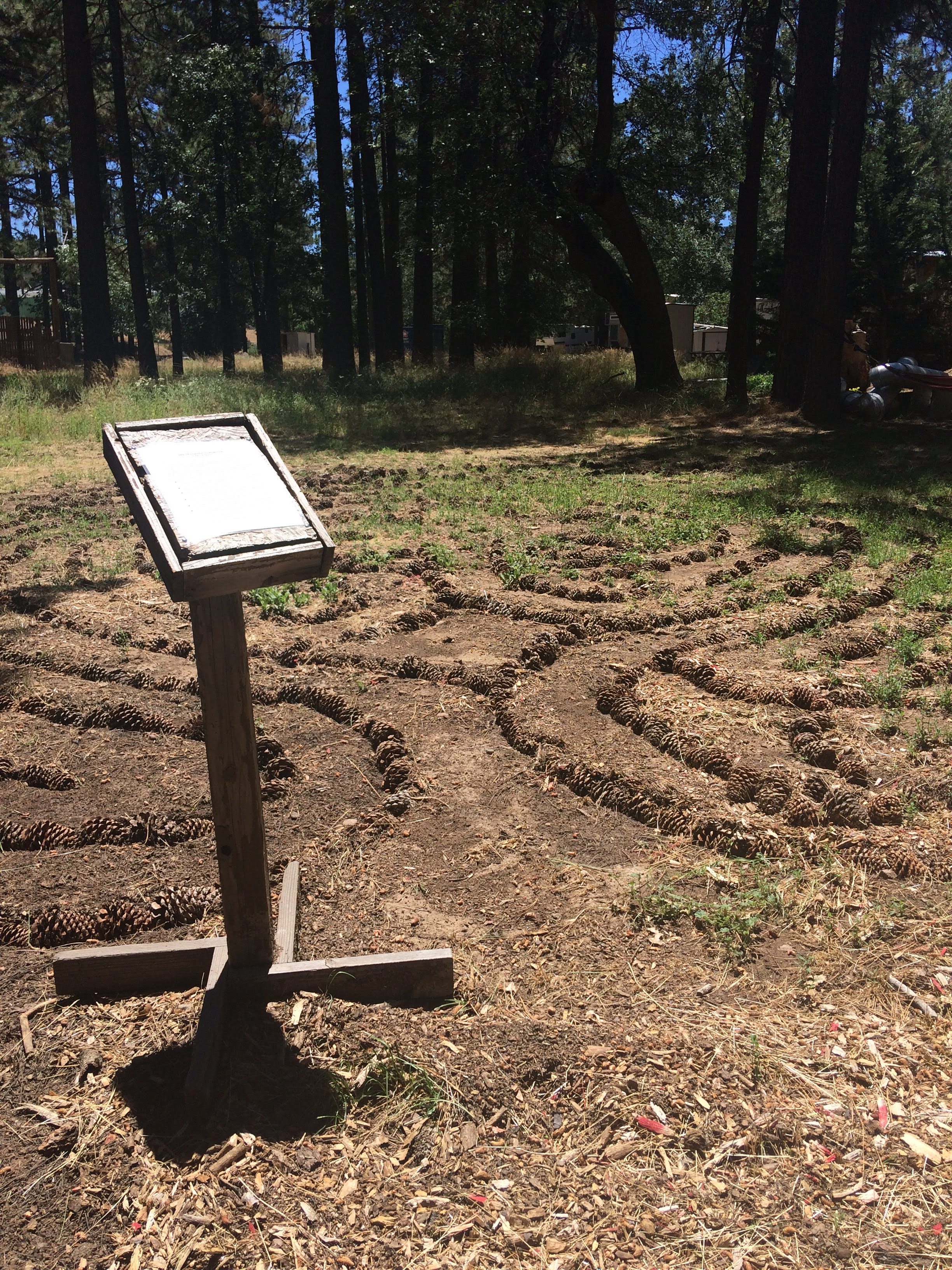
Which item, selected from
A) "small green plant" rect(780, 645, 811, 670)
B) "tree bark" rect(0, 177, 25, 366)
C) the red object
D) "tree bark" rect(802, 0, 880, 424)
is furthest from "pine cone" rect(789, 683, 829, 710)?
"tree bark" rect(0, 177, 25, 366)

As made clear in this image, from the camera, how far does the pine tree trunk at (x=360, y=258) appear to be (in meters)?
25.3

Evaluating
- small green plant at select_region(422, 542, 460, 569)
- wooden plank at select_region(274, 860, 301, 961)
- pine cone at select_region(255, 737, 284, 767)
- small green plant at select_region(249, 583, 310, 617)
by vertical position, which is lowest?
wooden plank at select_region(274, 860, 301, 961)

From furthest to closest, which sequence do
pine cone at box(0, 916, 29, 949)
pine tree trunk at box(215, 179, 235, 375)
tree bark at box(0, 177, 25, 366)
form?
1. tree bark at box(0, 177, 25, 366)
2. pine tree trunk at box(215, 179, 235, 375)
3. pine cone at box(0, 916, 29, 949)

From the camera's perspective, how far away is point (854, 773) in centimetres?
406

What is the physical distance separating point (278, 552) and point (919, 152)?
26609mm

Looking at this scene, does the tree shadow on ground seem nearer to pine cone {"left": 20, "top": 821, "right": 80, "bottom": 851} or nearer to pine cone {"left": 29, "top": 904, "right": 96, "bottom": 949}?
pine cone {"left": 29, "top": 904, "right": 96, "bottom": 949}

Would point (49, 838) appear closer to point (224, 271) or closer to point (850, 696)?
point (850, 696)

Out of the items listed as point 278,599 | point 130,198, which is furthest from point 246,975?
point 130,198

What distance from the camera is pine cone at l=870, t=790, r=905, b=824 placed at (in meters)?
3.77

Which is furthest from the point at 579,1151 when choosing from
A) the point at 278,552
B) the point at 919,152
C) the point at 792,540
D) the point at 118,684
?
the point at 919,152

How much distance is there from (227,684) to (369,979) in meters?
0.92

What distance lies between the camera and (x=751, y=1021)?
277 centimetres

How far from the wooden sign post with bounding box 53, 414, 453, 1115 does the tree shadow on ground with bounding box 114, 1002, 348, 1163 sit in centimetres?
6

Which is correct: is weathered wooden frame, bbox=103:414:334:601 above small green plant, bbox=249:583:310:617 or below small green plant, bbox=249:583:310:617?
above
